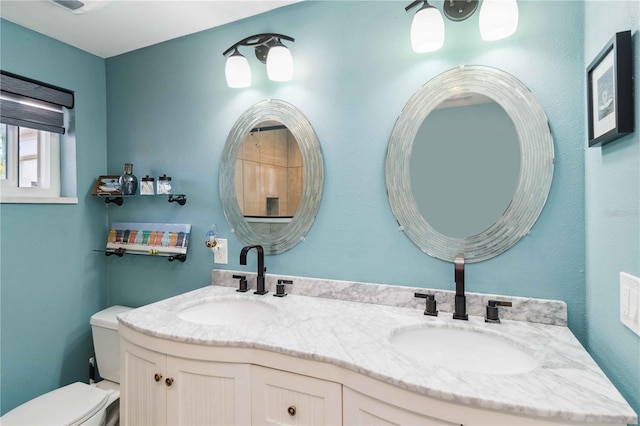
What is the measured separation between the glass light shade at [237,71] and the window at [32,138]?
45.4 inches

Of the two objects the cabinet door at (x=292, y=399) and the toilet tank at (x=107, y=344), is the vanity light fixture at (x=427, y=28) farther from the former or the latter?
the toilet tank at (x=107, y=344)

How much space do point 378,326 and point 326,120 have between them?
0.96 metres

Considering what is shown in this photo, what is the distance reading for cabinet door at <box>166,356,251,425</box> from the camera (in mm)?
1110

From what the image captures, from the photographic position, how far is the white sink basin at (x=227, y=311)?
1579 mm

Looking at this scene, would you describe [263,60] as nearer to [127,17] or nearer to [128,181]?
[127,17]

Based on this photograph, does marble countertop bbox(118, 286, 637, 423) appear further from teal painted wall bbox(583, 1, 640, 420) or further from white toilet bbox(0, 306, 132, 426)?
white toilet bbox(0, 306, 132, 426)

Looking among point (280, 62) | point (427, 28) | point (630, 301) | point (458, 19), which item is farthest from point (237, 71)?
point (630, 301)

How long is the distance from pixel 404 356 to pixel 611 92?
0.92 m

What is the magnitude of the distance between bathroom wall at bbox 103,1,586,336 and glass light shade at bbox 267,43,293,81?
0.24 ft

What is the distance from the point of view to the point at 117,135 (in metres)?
2.27

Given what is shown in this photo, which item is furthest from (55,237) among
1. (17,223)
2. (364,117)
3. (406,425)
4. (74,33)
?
(406,425)

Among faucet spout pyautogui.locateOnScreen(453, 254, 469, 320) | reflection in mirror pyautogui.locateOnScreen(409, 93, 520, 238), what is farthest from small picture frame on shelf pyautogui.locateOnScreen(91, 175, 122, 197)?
faucet spout pyautogui.locateOnScreen(453, 254, 469, 320)

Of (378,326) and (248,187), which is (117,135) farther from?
(378,326)

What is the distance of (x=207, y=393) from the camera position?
115 centimetres
